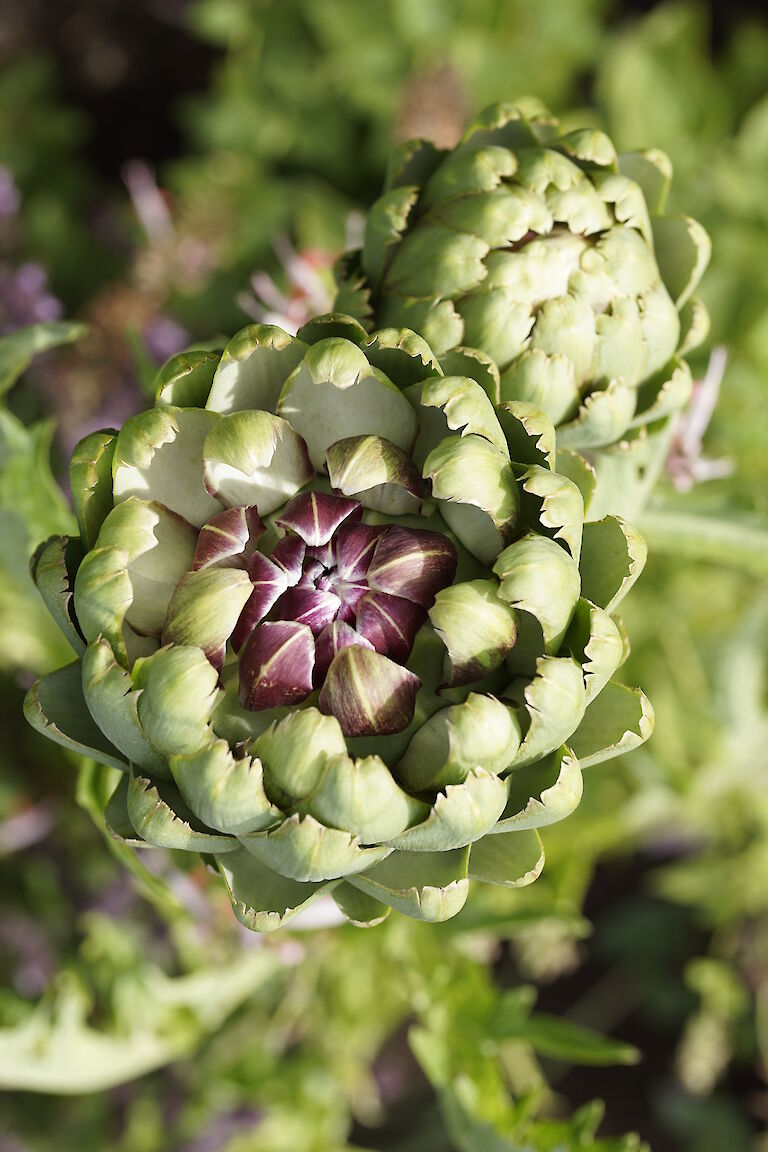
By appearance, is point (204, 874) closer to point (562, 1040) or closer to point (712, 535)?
point (562, 1040)

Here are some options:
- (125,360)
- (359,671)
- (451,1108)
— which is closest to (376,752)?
(359,671)

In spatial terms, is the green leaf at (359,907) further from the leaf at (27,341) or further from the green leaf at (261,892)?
the leaf at (27,341)

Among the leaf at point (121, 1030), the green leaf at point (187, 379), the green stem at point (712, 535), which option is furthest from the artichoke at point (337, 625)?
the leaf at point (121, 1030)

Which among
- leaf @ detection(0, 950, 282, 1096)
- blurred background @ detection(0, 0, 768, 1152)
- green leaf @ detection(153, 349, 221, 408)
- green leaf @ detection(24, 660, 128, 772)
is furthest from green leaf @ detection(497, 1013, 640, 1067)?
green leaf @ detection(153, 349, 221, 408)

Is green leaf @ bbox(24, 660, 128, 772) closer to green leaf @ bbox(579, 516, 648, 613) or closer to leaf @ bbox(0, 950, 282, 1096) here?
green leaf @ bbox(579, 516, 648, 613)

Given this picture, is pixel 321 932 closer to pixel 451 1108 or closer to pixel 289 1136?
pixel 451 1108

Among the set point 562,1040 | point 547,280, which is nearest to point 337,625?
point 547,280
